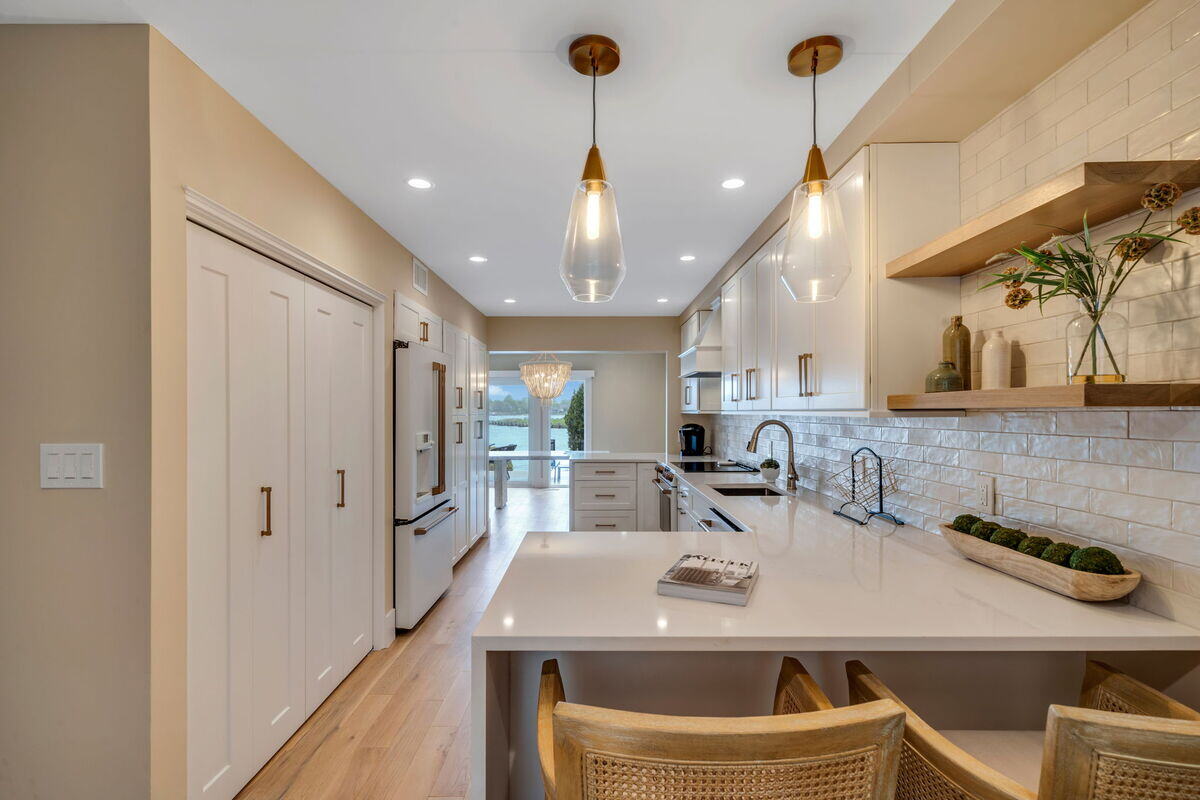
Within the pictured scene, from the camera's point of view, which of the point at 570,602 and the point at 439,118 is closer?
the point at 570,602

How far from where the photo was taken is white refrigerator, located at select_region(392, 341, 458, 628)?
3.34m

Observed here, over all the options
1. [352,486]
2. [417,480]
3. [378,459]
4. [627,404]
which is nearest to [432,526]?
[417,480]

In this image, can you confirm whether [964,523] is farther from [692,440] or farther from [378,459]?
[692,440]

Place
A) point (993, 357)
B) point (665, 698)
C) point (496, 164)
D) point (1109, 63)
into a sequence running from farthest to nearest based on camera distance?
point (496, 164) → point (993, 357) → point (665, 698) → point (1109, 63)

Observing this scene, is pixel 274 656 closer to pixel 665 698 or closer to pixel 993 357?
pixel 665 698

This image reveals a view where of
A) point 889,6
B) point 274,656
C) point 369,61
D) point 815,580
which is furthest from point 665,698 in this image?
point 369,61

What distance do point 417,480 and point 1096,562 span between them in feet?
10.2

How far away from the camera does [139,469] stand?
1.51 metres

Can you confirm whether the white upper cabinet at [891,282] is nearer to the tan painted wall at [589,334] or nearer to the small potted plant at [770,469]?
the small potted plant at [770,469]

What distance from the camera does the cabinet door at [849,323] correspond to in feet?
6.34

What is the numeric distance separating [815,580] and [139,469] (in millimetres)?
1850

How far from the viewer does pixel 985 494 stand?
181cm

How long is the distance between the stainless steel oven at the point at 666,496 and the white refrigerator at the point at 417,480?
1703mm

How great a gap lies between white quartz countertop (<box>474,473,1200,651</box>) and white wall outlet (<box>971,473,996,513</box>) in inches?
6.9
